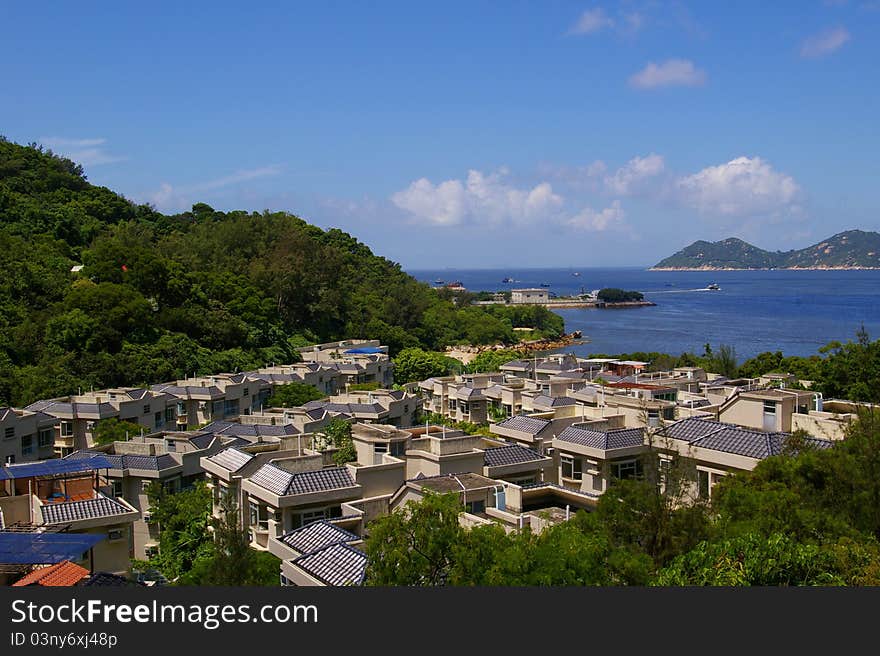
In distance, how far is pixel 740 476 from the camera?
11.0 m

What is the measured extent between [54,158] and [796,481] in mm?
55965

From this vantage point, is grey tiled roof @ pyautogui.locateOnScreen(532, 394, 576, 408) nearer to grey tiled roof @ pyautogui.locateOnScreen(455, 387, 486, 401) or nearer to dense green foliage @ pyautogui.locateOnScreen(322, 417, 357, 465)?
grey tiled roof @ pyautogui.locateOnScreen(455, 387, 486, 401)

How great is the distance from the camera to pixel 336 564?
8422 millimetres

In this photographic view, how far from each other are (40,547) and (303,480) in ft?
11.5

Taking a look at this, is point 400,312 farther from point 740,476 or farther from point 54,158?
point 740,476

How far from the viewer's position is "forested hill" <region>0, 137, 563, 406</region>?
93.3 ft

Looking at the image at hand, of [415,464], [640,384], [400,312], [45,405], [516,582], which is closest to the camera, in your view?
[516,582]

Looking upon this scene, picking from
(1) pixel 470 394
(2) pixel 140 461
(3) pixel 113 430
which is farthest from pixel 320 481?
(1) pixel 470 394

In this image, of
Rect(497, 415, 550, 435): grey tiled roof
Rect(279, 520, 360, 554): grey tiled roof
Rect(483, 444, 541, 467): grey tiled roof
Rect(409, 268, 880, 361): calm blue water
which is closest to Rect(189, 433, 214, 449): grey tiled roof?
Rect(497, 415, 550, 435): grey tiled roof

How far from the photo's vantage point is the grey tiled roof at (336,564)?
316 inches

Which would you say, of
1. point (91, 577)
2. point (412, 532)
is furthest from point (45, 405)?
point (412, 532)

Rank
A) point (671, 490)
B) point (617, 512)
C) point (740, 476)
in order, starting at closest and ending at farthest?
point (617, 512) → point (671, 490) → point (740, 476)

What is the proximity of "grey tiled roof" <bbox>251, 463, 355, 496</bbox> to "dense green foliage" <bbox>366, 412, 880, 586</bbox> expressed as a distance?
380cm

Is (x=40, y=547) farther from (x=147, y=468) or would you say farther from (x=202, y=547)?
(x=147, y=468)
